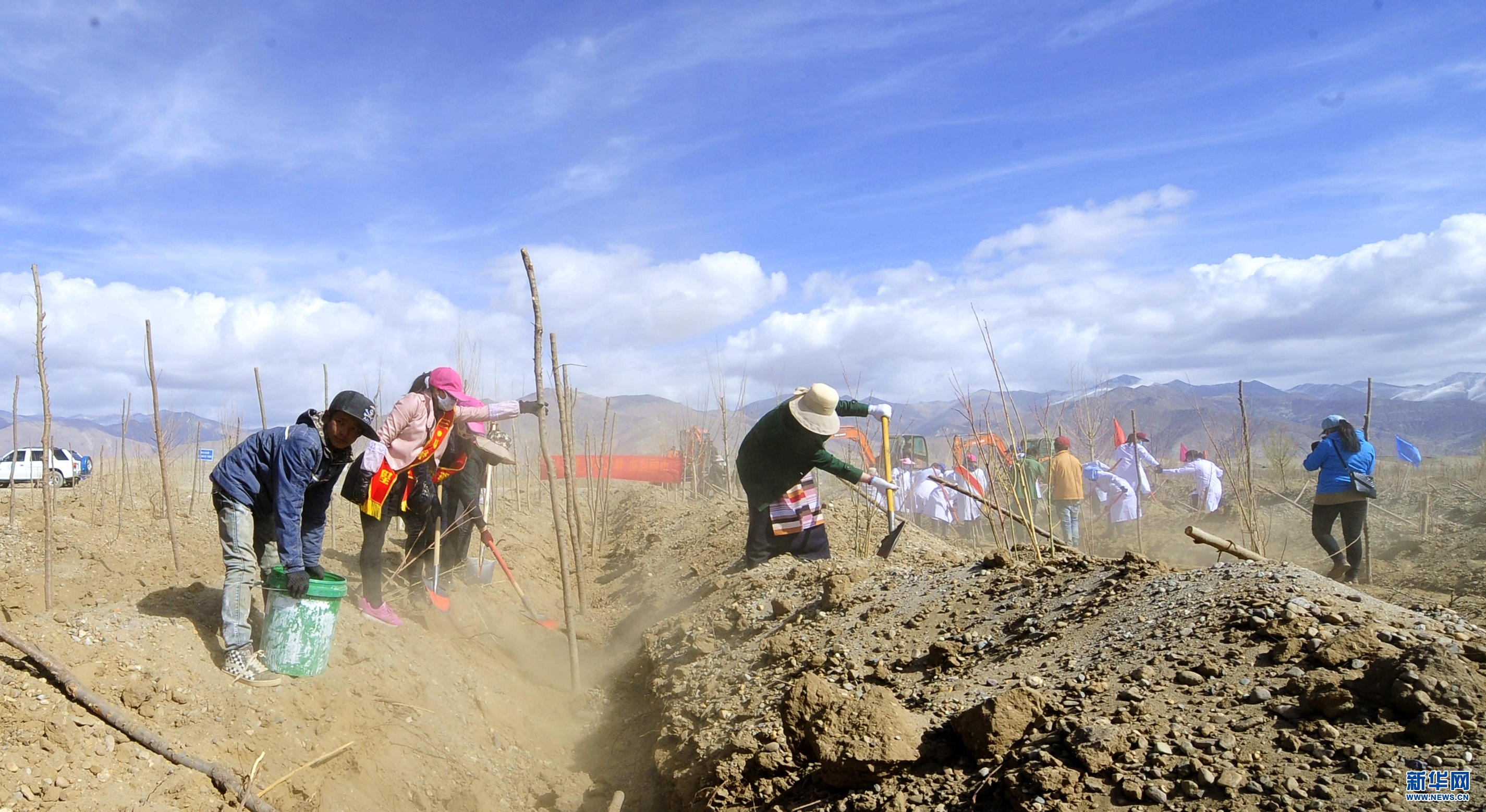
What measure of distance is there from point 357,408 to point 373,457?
103 cm

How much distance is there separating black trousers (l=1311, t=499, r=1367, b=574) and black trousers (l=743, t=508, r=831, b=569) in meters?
3.97

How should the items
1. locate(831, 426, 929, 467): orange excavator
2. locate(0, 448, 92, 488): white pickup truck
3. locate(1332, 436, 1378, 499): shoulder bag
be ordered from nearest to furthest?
locate(1332, 436, 1378, 499): shoulder bag → locate(831, 426, 929, 467): orange excavator → locate(0, 448, 92, 488): white pickup truck

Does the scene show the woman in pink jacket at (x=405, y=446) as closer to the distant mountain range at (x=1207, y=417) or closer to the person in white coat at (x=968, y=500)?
the person in white coat at (x=968, y=500)

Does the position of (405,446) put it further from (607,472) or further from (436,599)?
(607,472)

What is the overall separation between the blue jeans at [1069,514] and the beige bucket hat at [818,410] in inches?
194

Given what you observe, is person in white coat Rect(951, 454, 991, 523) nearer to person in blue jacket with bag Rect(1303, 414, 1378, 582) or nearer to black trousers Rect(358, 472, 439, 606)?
person in blue jacket with bag Rect(1303, 414, 1378, 582)

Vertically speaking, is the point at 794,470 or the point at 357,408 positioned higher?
the point at 357,408

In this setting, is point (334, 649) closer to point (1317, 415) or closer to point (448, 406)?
point (448, 406)

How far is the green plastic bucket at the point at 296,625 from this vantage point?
358 centimetres

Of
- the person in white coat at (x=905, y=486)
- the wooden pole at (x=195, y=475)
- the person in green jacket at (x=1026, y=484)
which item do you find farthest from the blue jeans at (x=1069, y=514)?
the wooden pole at (x=195, y=475)

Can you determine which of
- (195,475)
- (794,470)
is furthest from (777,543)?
(195,475)

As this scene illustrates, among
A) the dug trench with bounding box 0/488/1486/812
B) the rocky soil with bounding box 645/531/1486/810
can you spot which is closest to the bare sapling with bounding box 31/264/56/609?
the dug trench with bounding box 0/488/1486/812

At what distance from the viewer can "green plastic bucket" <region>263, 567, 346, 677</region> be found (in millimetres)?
3580

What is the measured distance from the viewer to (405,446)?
16.0ft
